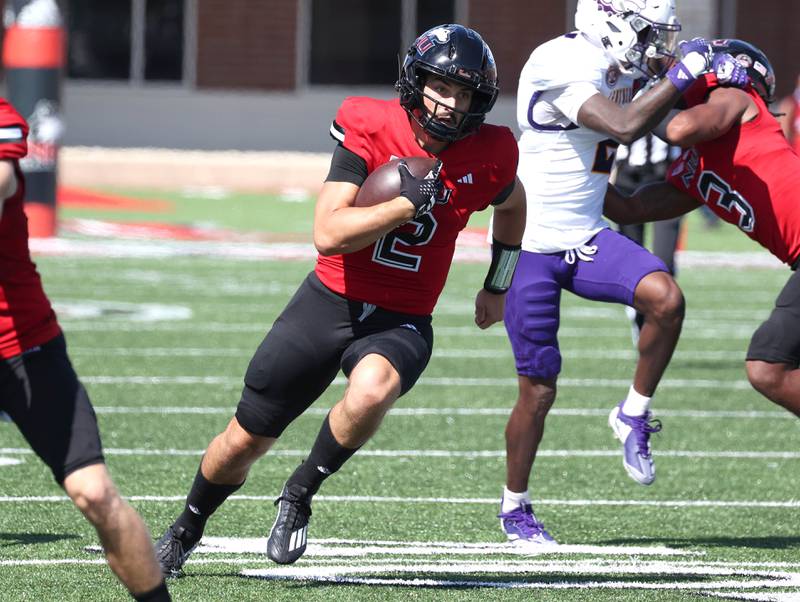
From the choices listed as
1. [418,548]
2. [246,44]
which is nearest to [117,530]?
[418,548]

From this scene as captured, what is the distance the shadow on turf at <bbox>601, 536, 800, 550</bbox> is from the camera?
612 cm

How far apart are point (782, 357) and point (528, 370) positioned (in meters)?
0.96

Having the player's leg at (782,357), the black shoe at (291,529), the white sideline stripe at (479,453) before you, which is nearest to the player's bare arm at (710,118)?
the player's leg at (782,357)

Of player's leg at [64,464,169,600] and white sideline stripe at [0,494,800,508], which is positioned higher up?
player's leg at [64,464,169,600]

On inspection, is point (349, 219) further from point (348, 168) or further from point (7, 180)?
point (7, 180)

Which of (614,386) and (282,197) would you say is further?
(282,197)

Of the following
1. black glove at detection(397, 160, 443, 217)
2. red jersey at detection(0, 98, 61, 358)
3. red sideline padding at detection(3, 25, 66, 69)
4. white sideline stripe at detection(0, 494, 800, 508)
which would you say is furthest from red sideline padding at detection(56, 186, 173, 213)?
red jersey at detection(0, 98, 61, 358)

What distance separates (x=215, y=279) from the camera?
14.6m

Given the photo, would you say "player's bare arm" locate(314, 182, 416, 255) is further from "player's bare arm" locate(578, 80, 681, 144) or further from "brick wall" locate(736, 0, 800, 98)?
"brick wall" locate(736, 0, 800, 98)

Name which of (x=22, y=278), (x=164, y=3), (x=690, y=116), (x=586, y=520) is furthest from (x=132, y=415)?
(x=164, y=3)

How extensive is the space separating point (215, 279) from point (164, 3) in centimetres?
1245

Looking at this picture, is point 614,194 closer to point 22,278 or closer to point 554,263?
point 554,263

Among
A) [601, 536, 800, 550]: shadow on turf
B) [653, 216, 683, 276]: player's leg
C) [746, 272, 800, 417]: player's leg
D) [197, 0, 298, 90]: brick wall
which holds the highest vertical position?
[746, 272, 800, 417]: player's leg

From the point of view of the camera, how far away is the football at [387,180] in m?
4.93
